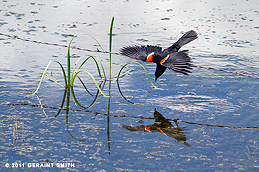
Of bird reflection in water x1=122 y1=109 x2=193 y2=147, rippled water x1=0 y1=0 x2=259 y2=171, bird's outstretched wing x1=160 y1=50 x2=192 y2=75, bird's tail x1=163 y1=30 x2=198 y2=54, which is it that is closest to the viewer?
rippled water x1=0 y1=0 x2=259 y2=171

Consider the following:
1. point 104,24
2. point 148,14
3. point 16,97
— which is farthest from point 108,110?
point 148,14

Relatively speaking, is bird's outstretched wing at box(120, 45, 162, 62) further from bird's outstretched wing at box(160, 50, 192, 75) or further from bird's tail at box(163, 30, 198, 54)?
bird's outstretched wing at box(160, 50, 192, 75)

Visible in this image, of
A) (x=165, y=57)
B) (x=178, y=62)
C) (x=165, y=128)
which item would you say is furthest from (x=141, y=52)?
(x=165, y=128)

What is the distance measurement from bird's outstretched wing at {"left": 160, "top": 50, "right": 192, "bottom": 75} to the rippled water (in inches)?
20.0

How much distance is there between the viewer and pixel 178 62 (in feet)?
13.8

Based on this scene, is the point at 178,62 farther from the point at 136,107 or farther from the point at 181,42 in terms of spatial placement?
the point at 181,42

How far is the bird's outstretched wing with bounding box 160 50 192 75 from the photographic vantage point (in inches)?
159

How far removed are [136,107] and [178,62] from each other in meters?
0.75

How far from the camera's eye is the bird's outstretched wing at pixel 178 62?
13.3 ft

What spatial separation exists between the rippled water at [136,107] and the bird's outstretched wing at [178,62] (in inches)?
20.0

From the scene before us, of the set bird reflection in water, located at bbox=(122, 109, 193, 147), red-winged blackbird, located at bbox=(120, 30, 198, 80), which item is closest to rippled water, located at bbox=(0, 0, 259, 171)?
bird reflection in water, located at bbox=(122, 109, 193, 147)

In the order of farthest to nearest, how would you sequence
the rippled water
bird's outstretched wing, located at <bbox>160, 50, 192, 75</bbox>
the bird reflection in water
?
bird's outstretched wing, located at <bbox>160, 50, 192, 75</bbox> < the bird reflection in water < the rippled water

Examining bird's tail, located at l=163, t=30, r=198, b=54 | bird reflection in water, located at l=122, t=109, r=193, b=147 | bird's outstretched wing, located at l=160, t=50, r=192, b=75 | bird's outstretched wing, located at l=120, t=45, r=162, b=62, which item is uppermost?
bird's tail, located at l=163, t=30, r=198, b=54

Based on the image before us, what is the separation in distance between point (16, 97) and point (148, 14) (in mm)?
5671
